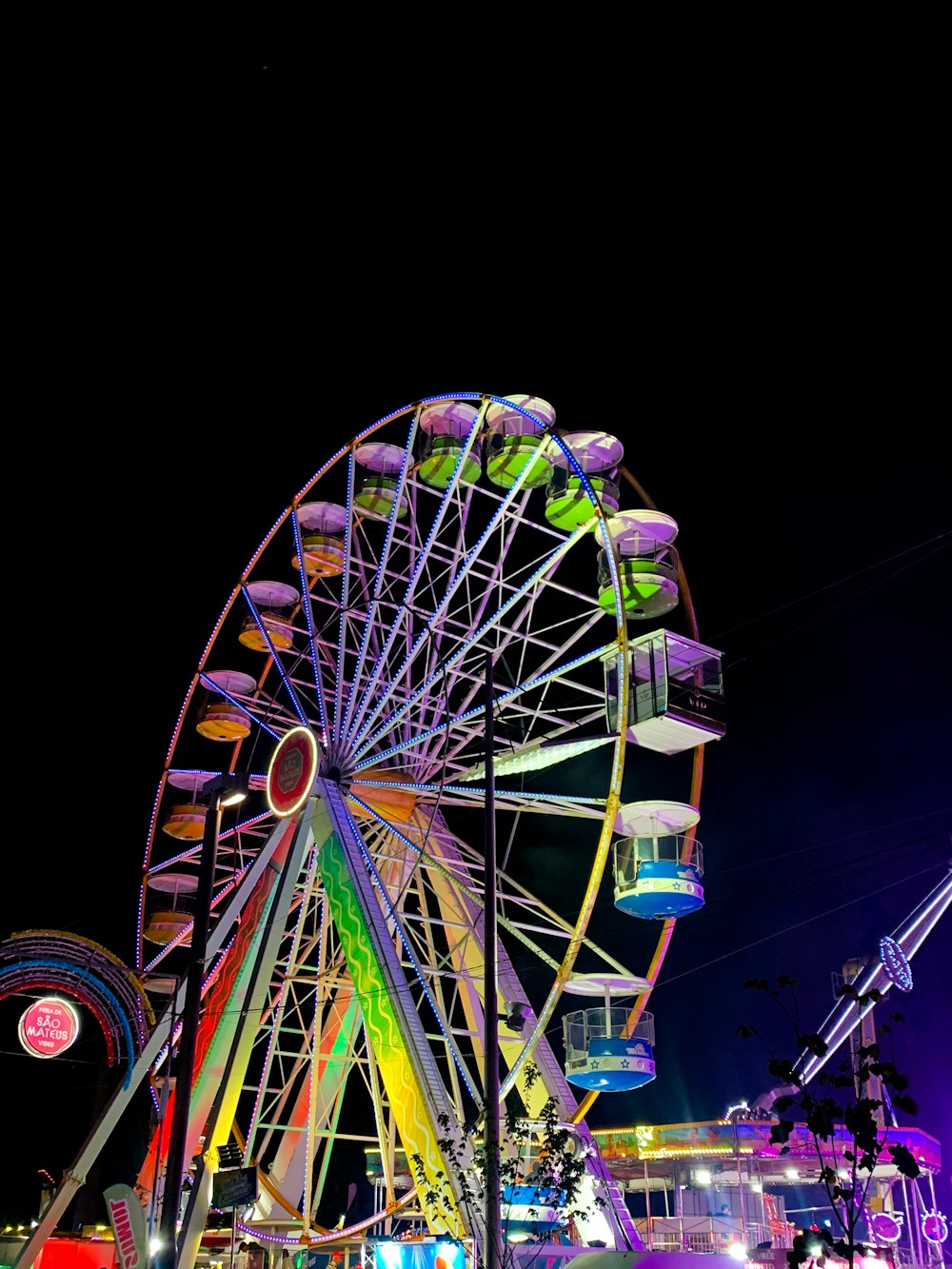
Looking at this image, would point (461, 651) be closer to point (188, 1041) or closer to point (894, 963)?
point (188, 1041)

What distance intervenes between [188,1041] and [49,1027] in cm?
1004

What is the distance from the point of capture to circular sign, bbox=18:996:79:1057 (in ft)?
76.0

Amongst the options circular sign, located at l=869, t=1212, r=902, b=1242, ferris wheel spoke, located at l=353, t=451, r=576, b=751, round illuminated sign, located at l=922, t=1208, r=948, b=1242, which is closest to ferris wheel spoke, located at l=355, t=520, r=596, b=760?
ferris wheel spoke, located at l=353, t=451, r=576, b=751

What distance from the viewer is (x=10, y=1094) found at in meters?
46.9

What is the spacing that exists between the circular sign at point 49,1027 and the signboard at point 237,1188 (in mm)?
6310

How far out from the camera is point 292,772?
22547mm

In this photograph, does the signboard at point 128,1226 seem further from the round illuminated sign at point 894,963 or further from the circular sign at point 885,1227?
the round illuminated sign at point 894,963

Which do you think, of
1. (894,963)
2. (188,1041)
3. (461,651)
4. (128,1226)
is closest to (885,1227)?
(894,963)

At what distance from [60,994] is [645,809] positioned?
455 inches

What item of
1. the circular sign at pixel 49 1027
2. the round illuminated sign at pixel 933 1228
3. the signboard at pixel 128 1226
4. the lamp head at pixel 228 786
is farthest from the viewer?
the round illuminated sign at pixel 933 1228

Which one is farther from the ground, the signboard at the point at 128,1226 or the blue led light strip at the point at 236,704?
the blue led light strip at the point at 236,704

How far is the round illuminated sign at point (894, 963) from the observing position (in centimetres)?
4119

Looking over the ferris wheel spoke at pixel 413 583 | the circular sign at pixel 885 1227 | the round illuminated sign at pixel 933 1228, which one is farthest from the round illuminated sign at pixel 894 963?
the ferris wheel spoke at pixel 413 583

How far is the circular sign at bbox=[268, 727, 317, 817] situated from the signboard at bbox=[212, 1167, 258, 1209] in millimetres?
6060
